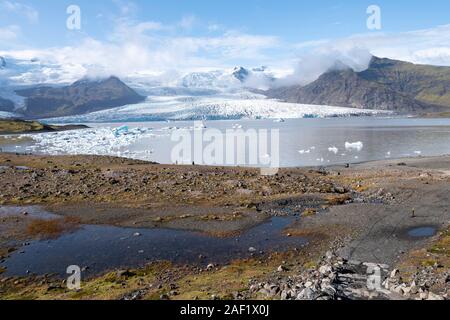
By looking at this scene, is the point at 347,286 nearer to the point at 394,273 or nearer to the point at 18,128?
the point at 394,273

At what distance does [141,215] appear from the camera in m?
28.8

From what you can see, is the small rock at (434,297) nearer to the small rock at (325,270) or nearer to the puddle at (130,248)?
the small rock at (325,270)

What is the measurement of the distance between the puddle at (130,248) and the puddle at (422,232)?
6.74 m

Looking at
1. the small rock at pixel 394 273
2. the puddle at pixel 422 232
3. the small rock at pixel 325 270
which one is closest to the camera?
the small rock at pixel 394 273

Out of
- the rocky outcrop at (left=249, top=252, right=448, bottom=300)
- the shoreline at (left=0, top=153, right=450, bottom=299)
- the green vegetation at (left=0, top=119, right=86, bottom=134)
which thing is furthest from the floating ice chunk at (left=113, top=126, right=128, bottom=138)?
the rocky outcrop at (left=249, top=252, right=448, bottom=300)

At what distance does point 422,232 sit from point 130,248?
1738 cm

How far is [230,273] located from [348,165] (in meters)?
41.6

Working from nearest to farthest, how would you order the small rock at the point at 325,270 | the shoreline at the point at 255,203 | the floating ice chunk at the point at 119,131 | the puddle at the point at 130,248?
1. the small rock at the point at 325,270
2. the puddle at the point at 130,248
3. the shoreline at the point at 255,203
4. the floating ice chunk at the point at 119,131

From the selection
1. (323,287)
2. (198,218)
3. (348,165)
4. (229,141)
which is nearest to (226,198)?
(198,218)

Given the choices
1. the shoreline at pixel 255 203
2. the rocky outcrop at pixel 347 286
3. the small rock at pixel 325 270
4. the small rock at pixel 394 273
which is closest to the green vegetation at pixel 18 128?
the shoreline at pixel 255 203

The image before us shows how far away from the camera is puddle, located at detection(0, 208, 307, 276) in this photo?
65.5 ft

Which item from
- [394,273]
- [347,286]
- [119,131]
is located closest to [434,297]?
[347,286]

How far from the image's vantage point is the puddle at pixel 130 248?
786 inches
